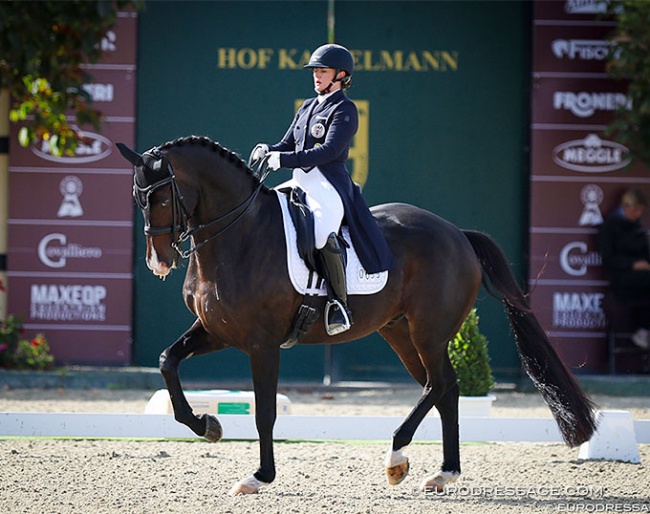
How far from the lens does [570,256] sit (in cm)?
1134

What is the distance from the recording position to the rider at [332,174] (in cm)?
576

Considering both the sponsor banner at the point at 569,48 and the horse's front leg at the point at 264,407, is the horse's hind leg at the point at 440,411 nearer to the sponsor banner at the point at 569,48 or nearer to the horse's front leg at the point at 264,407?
the horse's front leg at the point at 264,407

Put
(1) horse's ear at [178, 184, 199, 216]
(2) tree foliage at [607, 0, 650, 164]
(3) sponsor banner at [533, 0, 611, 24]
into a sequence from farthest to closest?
1. (3) sponsor banner at [533, 0, 611, 24]
2. (2) tree foliage at [607, 0, 650, 164]
3. (1) horse's ear at [178, 184, 199, 216]

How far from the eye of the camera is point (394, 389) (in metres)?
11.2

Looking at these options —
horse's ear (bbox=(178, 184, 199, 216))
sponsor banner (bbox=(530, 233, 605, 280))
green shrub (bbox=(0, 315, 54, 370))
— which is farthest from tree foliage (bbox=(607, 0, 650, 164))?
horse's ear (bbox=(178, 184, 199, 216))

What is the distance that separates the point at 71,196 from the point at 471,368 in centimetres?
517

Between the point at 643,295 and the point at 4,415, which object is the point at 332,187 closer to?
the point at 4,415

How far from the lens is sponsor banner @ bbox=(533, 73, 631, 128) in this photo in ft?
37.1

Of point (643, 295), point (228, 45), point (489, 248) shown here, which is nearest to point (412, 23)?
point (228, 45)

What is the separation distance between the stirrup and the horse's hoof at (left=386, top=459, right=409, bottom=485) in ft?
2.63

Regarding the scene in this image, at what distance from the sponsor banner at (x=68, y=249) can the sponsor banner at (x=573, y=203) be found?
4.35m

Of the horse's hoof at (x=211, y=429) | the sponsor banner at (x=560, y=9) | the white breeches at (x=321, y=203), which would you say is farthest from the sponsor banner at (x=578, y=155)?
the horse's hoof at (x=211, y=429)

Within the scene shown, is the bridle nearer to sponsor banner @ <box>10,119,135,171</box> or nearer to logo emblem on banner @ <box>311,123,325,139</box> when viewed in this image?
logo emblem on banner @ <box>311,123,325,139</box>

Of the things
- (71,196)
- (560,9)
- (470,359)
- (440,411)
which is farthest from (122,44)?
(440,411)
